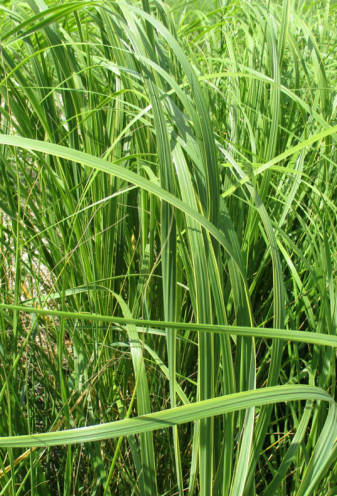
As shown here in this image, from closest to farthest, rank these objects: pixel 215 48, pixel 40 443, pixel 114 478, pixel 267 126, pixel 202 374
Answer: pixel 40 443, pixel 202 374, pixel 114 478, pixel 267 126, pixel 215 48

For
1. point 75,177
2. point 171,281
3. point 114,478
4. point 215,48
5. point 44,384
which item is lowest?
point 114,478

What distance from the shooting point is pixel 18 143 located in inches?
12.0

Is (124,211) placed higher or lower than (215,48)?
lower

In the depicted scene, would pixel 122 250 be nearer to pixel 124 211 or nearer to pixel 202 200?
pixel 124 211

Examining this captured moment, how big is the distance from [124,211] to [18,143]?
0.34 meters

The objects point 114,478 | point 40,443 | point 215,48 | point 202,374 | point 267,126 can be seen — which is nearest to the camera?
point 40,443

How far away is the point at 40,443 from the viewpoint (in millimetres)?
281

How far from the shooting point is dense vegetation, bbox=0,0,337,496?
368mm

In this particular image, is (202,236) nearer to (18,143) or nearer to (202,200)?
(202,200)

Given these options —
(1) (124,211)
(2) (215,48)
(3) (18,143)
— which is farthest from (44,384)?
(2) (215,48)

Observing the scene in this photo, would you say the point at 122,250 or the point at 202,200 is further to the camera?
the point at 122,250

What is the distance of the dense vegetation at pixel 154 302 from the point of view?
1.21 feet

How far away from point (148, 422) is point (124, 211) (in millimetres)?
400

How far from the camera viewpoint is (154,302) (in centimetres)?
65
